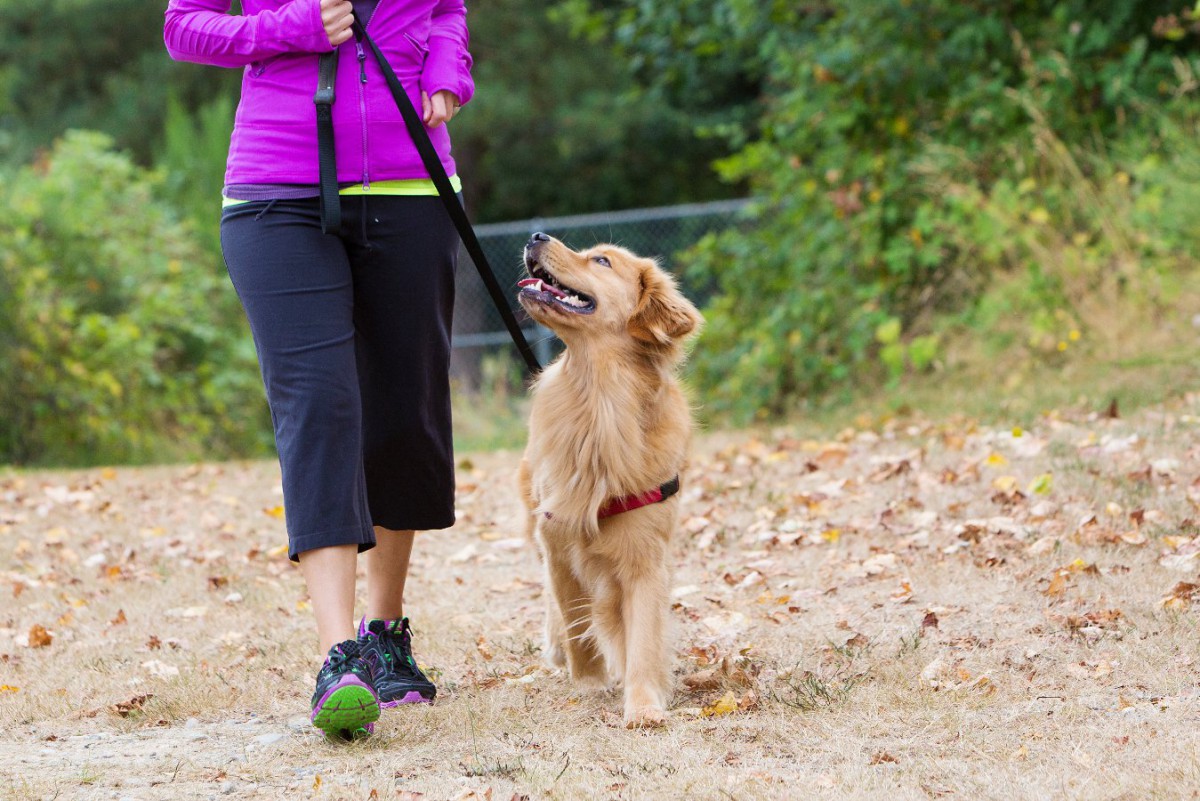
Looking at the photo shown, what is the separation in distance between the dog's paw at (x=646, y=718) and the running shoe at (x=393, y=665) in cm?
58

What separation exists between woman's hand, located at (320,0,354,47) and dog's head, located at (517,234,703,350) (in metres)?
0.68

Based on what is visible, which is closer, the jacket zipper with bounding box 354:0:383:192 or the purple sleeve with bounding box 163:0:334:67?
the purple sleeve with bounding box 163:0:334:67

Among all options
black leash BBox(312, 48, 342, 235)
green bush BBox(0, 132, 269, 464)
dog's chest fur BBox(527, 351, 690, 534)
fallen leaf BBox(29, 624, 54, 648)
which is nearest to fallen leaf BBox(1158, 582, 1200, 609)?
dog's chest fur BBox(527, 351, 690, 534)

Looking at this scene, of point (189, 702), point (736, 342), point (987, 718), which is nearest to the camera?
point (987, 718)

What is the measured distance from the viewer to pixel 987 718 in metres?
2.90

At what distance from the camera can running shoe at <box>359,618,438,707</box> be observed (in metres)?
3.30

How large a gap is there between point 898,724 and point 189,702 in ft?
5.91

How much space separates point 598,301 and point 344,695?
46.9 inches

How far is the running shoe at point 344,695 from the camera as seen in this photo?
279cm

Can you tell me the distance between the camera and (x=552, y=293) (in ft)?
11.0

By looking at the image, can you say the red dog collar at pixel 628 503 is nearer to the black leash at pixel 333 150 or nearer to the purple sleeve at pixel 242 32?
the black leash at pixel 333 150

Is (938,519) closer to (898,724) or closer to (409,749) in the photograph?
(898,724)

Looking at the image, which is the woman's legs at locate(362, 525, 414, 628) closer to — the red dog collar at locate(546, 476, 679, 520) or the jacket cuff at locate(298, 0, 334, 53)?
the red dog collar at locate(546, 476, 679, 520)

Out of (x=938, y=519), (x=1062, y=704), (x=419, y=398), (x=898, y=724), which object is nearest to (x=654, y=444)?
(x=419, y=398)
